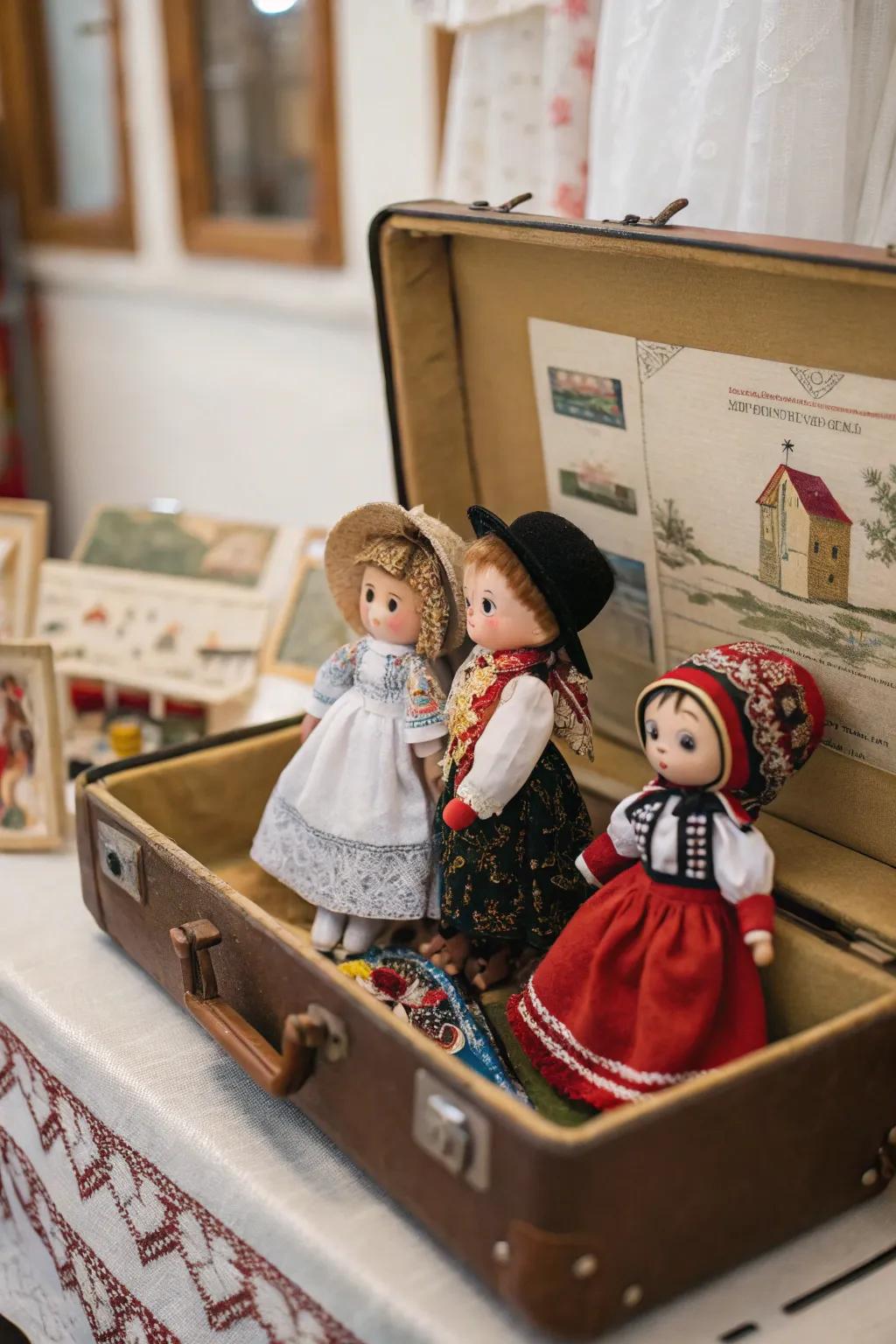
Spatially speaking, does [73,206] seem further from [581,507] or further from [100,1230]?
[100,1230]

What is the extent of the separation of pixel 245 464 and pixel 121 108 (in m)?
0.63

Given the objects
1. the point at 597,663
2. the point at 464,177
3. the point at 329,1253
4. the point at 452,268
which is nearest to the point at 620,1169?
the point at 329,1253

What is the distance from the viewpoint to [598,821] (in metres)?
1.21

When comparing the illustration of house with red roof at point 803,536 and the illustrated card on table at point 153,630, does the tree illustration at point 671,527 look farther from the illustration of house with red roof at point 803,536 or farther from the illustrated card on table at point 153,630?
the illustrated card on table at point 153,630

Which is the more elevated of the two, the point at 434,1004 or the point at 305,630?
the point at 305,630

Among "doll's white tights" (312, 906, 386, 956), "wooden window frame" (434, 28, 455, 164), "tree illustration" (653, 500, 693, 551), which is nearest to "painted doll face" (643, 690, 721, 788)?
"tree illustration" (653, 500, 693, 551)

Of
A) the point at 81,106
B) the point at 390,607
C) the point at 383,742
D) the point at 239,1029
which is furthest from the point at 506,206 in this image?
the point at 81,106

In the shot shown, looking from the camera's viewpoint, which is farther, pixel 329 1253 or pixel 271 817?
pixel 271 817

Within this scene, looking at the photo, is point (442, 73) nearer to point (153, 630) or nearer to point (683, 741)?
point (153, 630)

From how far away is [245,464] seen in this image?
2.24 metres

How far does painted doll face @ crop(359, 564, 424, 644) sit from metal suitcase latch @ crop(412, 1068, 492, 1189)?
43 cm

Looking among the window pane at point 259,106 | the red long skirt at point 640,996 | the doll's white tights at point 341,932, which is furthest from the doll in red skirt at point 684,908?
the window pane at point 259,106

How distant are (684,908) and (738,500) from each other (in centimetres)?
33

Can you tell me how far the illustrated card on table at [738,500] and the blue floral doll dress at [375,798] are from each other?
0.22m
